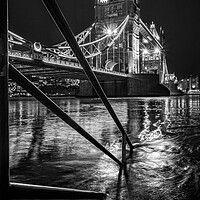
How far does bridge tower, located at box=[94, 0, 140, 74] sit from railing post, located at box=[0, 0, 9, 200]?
58272 mm

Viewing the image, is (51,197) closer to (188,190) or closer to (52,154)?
(188,190)

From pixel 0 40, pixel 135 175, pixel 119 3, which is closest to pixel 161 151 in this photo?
pixel 135 175

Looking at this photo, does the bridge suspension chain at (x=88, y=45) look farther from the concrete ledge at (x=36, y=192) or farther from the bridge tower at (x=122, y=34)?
the concrete ledge at (x=36, y=192)

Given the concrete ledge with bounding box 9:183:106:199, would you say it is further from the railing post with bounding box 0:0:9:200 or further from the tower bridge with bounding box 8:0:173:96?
the tower bridge with bounding box 8:0:173:96

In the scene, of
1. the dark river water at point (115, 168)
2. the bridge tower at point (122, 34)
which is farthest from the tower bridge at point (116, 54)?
the dark river water at point (115, 168)

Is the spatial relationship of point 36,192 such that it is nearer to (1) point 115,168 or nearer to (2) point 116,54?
(1) point 115,168

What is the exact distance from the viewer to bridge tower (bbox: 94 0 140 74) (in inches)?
2367

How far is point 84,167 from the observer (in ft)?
9.58

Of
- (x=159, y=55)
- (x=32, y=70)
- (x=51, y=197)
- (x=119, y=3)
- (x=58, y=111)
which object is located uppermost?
(x=119, y=3)

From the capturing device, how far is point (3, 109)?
99 centimetres

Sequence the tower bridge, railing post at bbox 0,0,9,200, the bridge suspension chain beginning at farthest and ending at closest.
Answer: the tower bridge
the bridge suspension chain
railing post at bbox 0,0,9,200

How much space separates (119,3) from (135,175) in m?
66.4

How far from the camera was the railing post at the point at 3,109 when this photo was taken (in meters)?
0.99

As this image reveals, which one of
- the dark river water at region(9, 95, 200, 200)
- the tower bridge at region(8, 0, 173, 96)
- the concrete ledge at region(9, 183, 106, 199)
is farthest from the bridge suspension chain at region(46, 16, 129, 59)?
the concrete ledge at region(9, 183, 106, 199)
